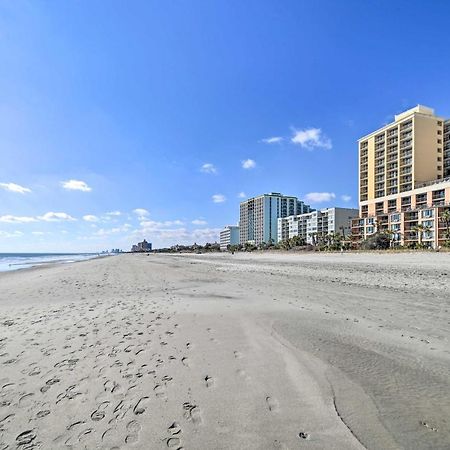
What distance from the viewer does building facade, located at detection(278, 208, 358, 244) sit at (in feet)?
420

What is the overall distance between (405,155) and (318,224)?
56.7m

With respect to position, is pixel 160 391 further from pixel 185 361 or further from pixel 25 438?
pixel 25 438

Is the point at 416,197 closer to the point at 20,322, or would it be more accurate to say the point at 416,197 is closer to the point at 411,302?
the point at 411,302

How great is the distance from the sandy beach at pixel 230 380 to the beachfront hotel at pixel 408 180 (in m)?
76.9

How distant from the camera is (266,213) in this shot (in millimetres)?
171750

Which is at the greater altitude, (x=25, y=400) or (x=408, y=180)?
(x=408, y=180)

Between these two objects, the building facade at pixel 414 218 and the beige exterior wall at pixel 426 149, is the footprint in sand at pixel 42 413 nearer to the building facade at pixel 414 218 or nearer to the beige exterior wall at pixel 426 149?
the building facade at pixel 414 218

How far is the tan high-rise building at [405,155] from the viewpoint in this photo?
274ft

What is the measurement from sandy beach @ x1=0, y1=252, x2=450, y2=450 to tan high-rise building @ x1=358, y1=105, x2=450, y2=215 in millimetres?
93665

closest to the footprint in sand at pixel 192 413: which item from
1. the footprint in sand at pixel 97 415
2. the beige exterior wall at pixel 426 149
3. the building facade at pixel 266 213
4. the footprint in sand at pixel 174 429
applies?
the footprint in sand at pixel 174 429

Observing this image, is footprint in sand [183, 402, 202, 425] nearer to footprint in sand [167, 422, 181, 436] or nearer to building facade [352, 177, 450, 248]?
footprint in sand [167, 422, 181, 436]

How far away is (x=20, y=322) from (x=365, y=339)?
29.1ft

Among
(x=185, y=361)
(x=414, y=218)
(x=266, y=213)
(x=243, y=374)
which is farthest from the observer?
(x=266, y=213)

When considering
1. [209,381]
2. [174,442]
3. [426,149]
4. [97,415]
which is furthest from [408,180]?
[97,415]
